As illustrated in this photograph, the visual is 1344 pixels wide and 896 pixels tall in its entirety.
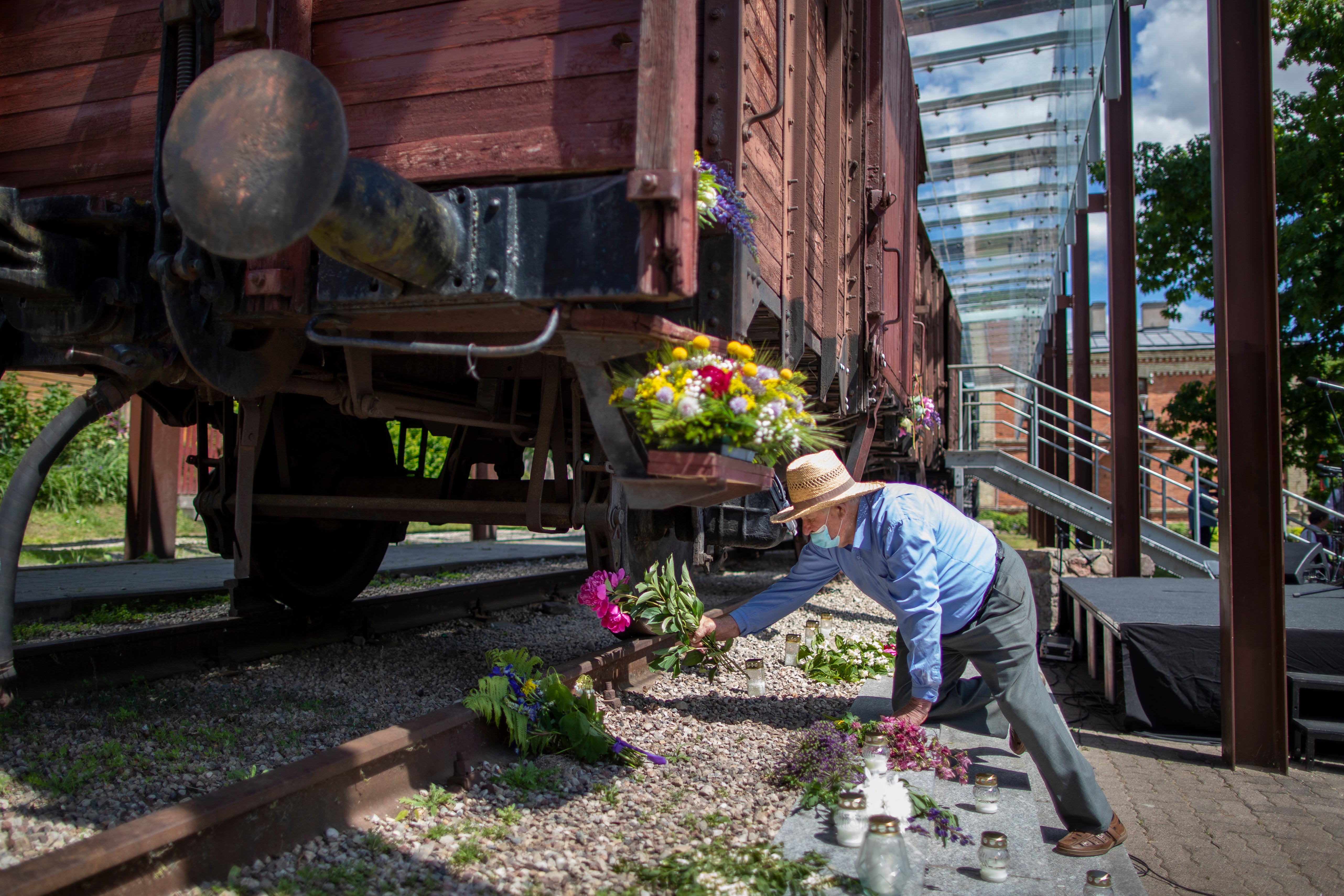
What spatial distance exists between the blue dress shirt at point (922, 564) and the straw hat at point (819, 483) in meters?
0.16

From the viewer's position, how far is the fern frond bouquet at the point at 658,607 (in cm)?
411

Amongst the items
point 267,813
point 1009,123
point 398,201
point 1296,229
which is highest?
point 1009,123

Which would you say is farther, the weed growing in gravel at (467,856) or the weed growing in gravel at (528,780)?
the weed growing in gravel at (528,780)

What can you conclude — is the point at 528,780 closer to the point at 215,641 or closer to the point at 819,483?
the point at 819,483

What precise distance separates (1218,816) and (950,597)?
1764 millimetres

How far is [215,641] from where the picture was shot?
4.89 meters

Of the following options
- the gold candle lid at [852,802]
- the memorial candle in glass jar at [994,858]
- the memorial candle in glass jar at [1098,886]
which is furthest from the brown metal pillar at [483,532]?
the memorial candle in glass jar at [1098,886]

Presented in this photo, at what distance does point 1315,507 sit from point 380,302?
9843 mm

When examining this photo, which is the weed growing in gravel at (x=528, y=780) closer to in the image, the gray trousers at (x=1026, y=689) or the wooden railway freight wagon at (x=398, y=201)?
the wooden railway freight wagon at (x=398, y=201)

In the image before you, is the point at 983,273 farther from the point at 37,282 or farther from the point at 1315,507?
the point at 37,282

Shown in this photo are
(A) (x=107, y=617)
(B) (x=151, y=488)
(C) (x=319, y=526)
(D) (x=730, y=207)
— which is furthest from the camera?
(B) (x=151, y=488)

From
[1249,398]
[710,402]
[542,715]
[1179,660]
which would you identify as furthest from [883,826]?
[1249,398]

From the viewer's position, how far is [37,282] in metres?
3.25

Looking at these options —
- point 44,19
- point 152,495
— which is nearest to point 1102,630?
point 44,19
